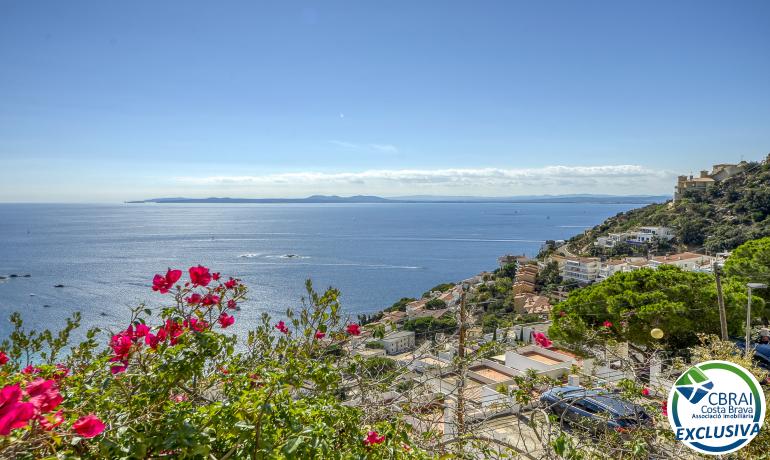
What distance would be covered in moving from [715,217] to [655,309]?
41.8 metres

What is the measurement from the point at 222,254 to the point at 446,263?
28.7 m

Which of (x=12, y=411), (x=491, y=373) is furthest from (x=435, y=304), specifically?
(x=12, y=411)

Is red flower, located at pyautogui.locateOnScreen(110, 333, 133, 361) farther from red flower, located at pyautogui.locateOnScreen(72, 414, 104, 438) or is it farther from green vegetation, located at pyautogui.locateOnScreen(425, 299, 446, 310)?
green vegetation, located at pyautogui.locateOnScreen(425, 299, 446, 310)

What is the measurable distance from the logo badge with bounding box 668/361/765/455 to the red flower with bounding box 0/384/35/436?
323cm

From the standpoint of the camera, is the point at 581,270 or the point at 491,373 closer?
the point at 491,373

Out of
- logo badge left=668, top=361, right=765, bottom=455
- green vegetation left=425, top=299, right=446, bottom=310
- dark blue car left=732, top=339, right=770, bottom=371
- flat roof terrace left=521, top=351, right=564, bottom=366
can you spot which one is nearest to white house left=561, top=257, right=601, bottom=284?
green vegetation left=425, top=299, right=446, bottom=310

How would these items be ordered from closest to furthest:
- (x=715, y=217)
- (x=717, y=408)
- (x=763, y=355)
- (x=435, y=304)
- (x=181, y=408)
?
1. (x=181, y=408)
2. (x=717, y=408)
3. (x=763, y=355)
4. (x=435, y=304)
5. (x=715, y=217)

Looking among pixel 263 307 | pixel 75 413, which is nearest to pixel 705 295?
pixel 75 413

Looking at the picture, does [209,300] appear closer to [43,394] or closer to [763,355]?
[43,394]

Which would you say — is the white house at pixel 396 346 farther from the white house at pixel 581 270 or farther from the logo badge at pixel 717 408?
the white house at pixel 581 270

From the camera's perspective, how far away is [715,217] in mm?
42281

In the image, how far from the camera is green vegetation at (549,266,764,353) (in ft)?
33.2

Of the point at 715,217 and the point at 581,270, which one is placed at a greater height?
the point at 715,217

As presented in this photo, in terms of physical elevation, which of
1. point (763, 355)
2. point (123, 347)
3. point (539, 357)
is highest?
point (123, 347)
